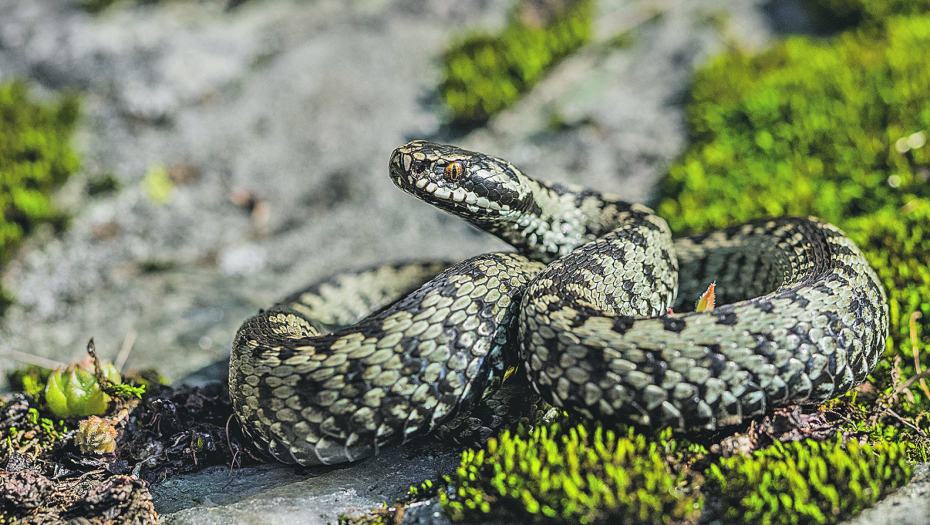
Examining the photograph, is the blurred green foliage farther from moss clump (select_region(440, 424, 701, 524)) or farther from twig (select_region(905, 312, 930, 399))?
moss clump (select_region(440, 424, 701, 524))

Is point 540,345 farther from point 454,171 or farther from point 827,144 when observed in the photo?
point 827,144

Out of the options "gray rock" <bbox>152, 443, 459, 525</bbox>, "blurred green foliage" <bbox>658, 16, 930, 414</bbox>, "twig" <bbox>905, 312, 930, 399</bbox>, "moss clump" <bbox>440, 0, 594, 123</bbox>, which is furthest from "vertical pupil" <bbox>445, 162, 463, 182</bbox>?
"moss clump" <bbox>440, 0, 594, 123</bbox>

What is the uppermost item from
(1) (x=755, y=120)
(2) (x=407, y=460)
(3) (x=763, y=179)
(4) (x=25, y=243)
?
(4) (x=25, y=243)

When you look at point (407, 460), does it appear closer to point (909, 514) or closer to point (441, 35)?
point (909, 514)

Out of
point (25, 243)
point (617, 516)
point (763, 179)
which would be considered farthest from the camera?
point (25, 243)

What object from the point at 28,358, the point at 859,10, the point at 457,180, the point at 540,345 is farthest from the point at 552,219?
the point at 859,10

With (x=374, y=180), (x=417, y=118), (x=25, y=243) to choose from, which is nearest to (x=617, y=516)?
(x=374, y=180)
